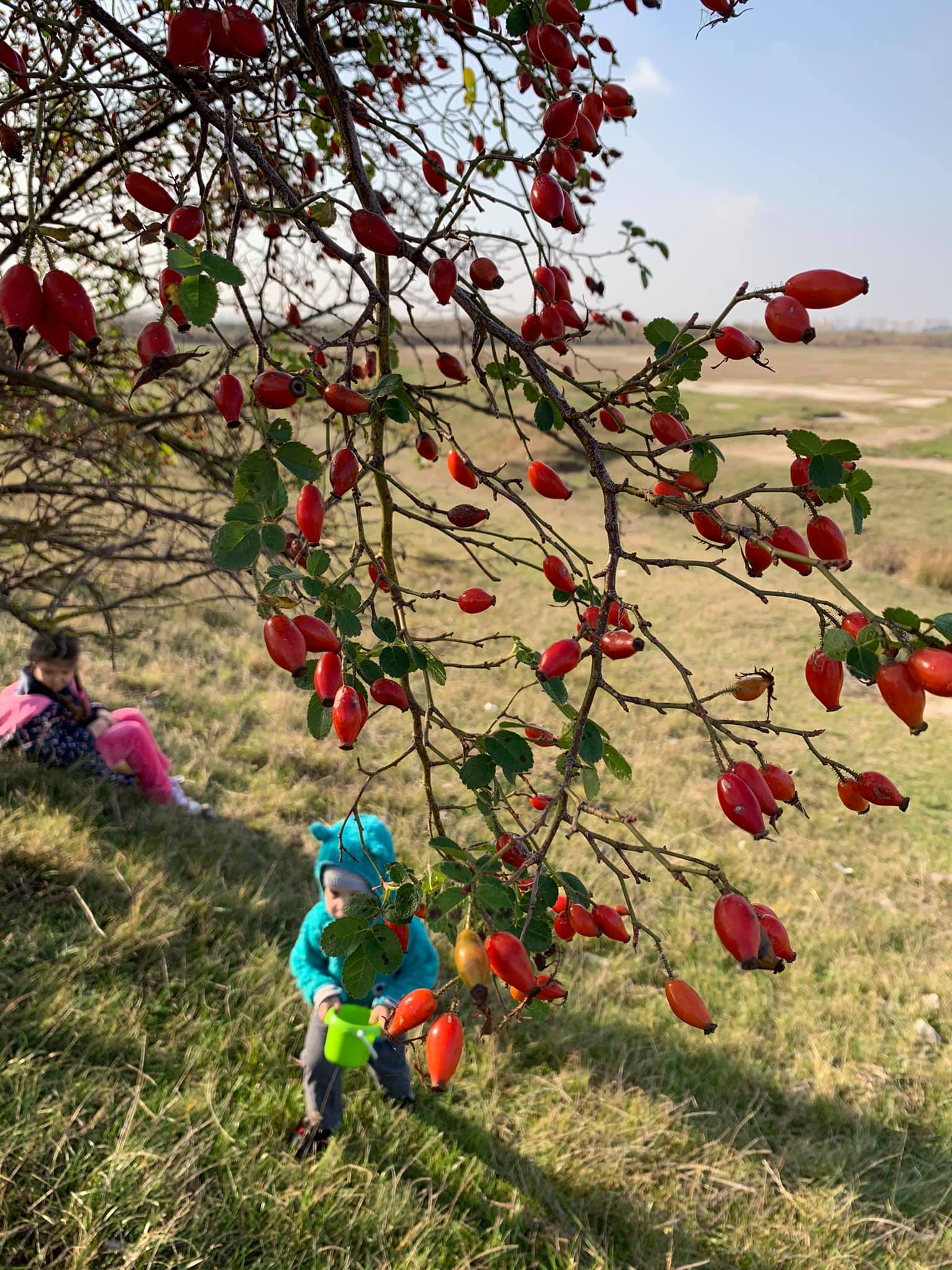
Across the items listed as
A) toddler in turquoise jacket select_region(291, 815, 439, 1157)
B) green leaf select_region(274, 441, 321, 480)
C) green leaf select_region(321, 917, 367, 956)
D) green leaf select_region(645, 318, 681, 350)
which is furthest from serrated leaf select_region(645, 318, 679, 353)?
toddler in turquoise jacket select_region(291, 815, 439, 1157)

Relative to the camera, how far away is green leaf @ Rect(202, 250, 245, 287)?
71 cm

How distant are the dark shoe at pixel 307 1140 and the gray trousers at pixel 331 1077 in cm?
2

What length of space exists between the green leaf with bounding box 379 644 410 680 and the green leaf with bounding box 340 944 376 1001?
0.97 ft

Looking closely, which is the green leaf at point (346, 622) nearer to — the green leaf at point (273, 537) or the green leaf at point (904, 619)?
the green leaf at point (273, 537)

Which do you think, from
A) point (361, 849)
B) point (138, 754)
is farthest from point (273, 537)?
point (138, 754)

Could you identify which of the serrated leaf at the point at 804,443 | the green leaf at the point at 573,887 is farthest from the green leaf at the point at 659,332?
the green leaf at the point at 573,887

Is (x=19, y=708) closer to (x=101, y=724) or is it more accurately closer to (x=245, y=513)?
(x=101, y=724)

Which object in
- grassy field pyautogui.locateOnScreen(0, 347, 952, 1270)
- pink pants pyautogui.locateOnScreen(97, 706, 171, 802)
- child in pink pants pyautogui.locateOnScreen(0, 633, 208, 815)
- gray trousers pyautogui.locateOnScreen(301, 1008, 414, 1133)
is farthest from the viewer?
pink pants pyautogui.locateOnScreen(97, 706, 171, 802)

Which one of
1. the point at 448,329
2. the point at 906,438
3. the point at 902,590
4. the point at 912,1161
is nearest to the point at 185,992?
the point at 912,1161

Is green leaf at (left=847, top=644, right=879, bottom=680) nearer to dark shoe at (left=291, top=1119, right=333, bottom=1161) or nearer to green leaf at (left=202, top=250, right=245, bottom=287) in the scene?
green leaf at (left=202, top=250, right=245, bottom=287)

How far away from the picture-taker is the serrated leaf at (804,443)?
81cm

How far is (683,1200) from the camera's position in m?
2.58

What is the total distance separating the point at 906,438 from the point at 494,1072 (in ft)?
69.7

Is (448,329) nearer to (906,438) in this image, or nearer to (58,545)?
(58,545)
